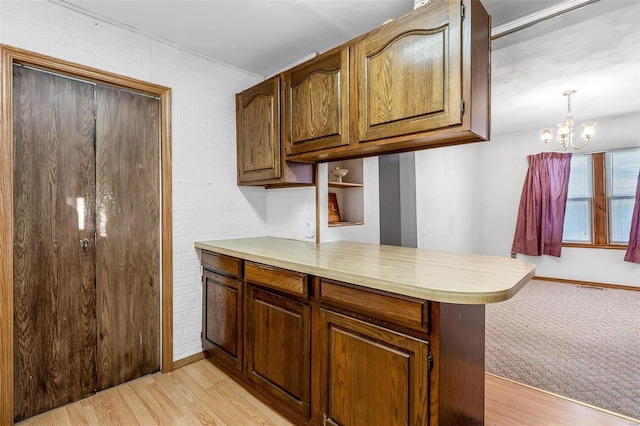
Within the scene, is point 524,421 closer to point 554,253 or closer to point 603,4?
point 603,4

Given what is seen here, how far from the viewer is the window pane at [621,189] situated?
4.65 meters

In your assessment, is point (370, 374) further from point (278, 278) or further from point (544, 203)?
point (544, 203)

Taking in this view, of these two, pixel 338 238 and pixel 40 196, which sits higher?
pixel 40 196

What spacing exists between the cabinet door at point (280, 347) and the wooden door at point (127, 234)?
88 centimetres

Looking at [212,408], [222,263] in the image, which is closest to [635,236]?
[222,263]

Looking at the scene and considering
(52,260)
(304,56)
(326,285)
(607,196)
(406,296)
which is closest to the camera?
(406,296)

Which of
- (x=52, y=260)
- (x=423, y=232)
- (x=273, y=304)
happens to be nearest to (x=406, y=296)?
(x=273, y=304)

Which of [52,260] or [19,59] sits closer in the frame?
[19,59]

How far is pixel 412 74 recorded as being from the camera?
1.57 metres

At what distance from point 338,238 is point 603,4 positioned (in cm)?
223

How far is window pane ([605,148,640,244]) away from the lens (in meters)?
4.65

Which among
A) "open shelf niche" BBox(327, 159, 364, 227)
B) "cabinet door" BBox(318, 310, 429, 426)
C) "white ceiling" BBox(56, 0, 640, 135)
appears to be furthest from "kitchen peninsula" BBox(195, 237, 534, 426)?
"white ceiling" BBox(56, 0, 640, 135)

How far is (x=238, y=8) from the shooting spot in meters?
1.98

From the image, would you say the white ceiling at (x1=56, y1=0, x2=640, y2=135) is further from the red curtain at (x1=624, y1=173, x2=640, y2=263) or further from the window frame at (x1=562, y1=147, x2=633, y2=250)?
the red curtain at (x1=624, y1=173, x2=640, y2=263)
